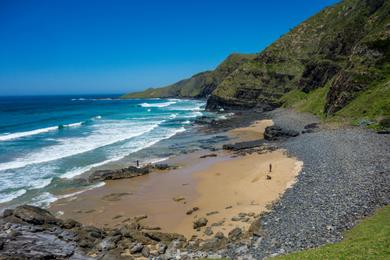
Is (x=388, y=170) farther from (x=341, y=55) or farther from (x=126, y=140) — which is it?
(x=341, y=55)

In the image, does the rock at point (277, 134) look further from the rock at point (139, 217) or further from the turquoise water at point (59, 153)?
the rock at point (139, 217)

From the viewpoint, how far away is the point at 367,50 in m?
55.3

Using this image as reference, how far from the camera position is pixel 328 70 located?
82.3 metres

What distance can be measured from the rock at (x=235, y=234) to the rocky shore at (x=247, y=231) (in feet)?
0.20

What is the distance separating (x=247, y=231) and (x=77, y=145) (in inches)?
1607

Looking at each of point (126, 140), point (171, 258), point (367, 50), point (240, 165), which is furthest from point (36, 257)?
point (367, 50)

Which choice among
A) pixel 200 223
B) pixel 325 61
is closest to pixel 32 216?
pixel 200 223

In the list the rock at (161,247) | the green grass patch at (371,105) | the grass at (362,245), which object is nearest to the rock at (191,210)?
the rock at (161,247)

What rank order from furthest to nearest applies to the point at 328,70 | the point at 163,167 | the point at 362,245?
1. the point at 328,70
2. the point at 163,167
3. the point at 362,245

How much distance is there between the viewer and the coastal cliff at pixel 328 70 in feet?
171

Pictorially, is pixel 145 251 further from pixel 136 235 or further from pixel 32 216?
pixel 32 216

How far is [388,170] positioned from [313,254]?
1424cm

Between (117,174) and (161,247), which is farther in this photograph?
(117,174)

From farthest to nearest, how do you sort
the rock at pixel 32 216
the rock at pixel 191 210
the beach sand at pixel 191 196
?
1. the rock at pixel 191 210
2. the beach sand at pixel 191 196
3. the rock at pixel 32 216
